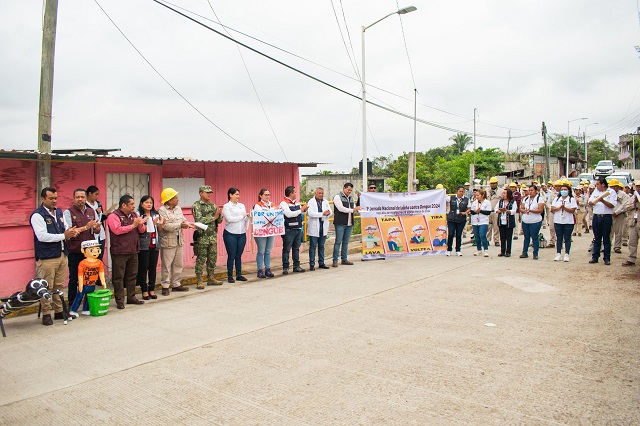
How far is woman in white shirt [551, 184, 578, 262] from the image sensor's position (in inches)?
470

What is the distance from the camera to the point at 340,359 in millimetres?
5375

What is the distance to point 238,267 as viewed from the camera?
10477 mm

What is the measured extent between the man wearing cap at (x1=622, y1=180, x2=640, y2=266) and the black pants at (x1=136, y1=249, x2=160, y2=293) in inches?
406

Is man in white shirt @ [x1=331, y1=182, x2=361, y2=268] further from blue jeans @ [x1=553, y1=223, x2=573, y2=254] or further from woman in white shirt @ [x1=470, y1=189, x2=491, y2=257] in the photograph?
blue jeans @ [x1=553, y1=223, x2=573, y2=254]

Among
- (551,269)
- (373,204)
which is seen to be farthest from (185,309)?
(551,269)

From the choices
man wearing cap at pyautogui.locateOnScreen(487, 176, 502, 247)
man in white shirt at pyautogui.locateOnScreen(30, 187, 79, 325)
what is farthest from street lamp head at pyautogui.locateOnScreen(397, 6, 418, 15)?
man in white shirt at pyautogui.locateOnScreen(30, 187, 79, 325)

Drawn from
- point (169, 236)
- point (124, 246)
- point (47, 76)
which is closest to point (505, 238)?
point (169, 236)

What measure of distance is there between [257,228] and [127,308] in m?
3.33

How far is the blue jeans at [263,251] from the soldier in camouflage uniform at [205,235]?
1.10m

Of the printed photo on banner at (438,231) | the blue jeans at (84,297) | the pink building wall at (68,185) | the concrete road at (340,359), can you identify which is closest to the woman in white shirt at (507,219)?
the printed photo on banner at (438,231)

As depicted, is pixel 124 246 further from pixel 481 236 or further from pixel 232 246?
pixel 481 236

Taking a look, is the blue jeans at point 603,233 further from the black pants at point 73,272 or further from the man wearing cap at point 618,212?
the black pants at point 73,272

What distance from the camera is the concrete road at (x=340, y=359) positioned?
4160mm

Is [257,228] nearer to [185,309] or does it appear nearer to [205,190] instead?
[205,190]
